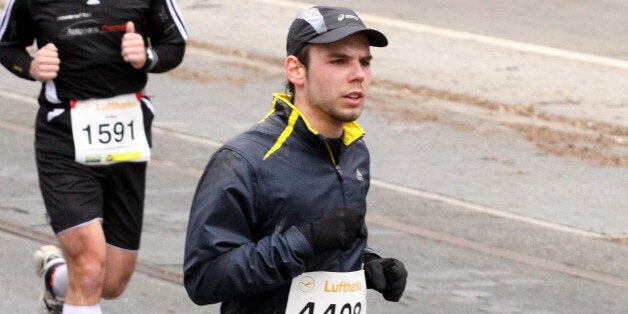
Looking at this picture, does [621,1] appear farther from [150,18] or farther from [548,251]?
[150,18]

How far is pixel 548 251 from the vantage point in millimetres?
8219

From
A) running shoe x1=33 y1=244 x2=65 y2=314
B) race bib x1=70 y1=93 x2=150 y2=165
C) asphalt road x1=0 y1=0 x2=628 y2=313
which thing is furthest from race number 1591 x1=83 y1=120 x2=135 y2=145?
asphalt road x1=0 y1=0 x2=628 y2=313

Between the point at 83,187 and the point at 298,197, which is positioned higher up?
the point at 298,197

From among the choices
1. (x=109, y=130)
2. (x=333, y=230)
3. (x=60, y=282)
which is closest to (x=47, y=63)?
(x=109, y=130)

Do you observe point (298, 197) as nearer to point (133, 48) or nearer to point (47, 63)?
point (133, 48)

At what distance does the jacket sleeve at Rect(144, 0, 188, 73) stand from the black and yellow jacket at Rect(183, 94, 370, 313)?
1960 mm

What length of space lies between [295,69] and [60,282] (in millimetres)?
2448

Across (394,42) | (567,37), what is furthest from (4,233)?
(567,37)

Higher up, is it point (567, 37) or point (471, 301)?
point (471, 301)

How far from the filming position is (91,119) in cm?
596

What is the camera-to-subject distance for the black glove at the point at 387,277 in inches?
167

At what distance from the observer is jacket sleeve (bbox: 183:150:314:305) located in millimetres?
3811

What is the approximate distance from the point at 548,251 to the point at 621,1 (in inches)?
412

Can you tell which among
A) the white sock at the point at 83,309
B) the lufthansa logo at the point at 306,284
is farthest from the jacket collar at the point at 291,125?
the white sock at the point at 83,309
